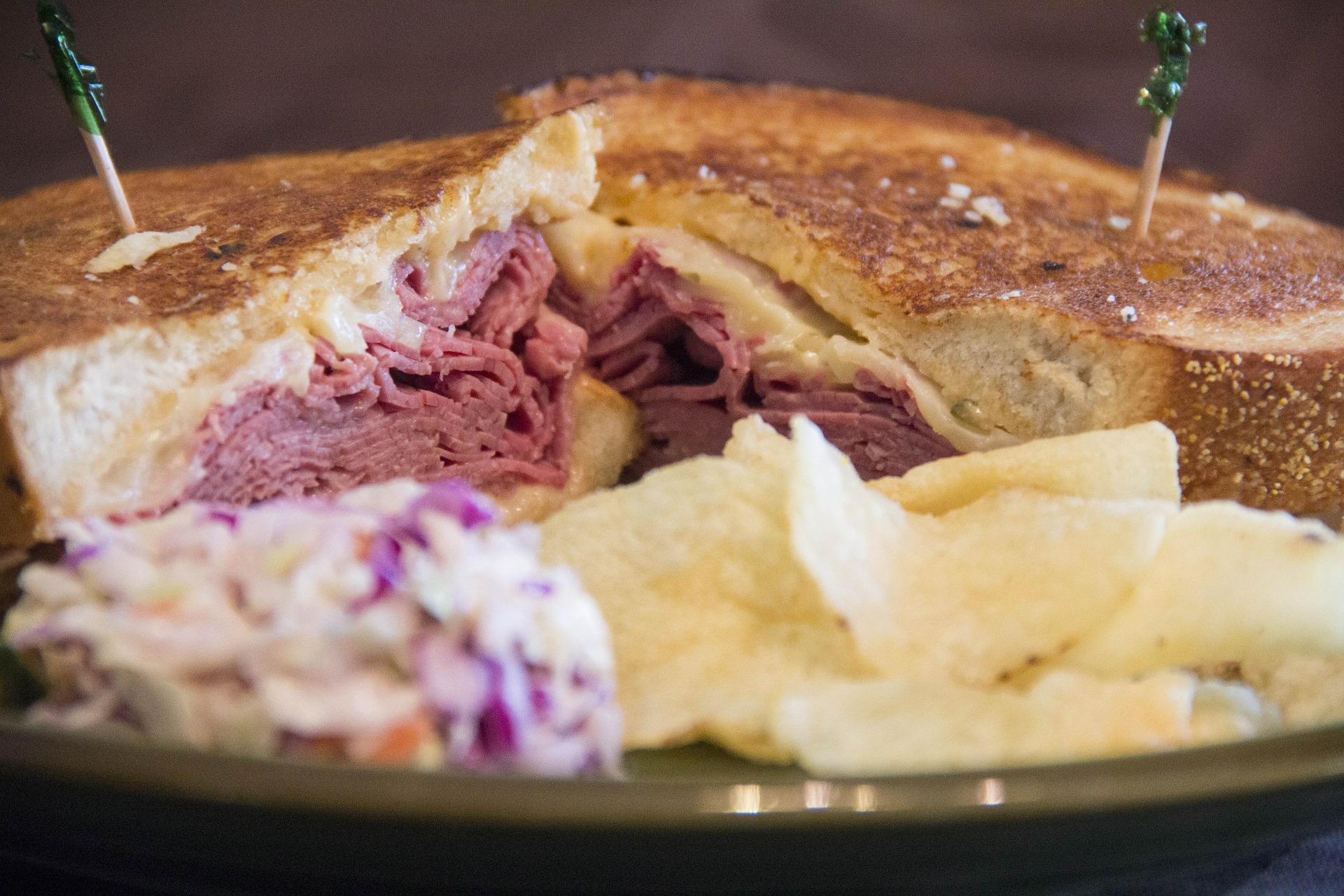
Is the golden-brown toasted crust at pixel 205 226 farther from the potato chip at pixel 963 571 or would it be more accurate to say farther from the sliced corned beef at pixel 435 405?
the potato chip at pixel 963 571

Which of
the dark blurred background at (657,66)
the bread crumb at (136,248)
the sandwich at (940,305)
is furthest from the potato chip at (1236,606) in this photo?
the dark blurred background at (657,66)

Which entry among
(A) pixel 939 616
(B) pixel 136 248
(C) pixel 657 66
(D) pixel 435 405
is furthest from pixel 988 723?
(C) pixel 657 66

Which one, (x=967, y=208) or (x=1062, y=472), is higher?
(x=967, y=208)

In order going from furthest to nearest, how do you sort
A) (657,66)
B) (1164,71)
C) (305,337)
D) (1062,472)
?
(657,66), (1164,71), (305,337), (1062,472)

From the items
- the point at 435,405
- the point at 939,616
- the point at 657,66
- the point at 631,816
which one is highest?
the point at 657,66

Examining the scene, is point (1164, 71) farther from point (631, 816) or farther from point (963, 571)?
point (631, 816)

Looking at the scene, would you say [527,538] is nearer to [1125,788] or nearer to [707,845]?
[707,845]

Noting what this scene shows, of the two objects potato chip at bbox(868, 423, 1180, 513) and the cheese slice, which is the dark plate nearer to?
potato chip at bbox(868, 423, 1180, 513)

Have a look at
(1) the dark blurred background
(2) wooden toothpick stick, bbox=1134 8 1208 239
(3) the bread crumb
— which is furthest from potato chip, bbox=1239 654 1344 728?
(1) the dark blurred background
